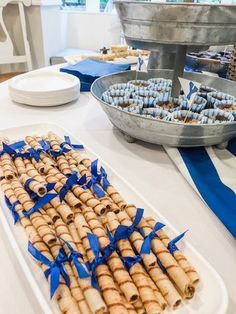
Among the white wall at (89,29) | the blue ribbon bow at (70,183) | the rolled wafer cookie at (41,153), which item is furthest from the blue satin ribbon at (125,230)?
the white wall at (89,29)

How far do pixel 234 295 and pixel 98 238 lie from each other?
0.18m

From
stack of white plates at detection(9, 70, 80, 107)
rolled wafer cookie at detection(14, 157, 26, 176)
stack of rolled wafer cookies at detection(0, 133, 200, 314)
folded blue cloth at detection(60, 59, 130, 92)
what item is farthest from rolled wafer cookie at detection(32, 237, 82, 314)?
folded blue cloth at detection(60, 59, 130, 92)

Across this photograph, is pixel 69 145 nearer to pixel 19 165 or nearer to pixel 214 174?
pixel 19 165

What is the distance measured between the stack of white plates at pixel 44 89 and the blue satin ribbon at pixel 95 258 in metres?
0.59

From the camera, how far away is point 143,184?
1.78 feet

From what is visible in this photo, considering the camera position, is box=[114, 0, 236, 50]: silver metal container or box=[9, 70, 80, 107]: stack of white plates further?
box=[9, 70, 80, 107]: stack of white plates

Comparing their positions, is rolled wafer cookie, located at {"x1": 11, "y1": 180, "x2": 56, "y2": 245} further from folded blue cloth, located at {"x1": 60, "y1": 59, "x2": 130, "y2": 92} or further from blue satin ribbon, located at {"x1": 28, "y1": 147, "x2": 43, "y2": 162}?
folded blue cloth, located at {"x1": 60, "y1": 59, "x2": 130, "y2": 92}

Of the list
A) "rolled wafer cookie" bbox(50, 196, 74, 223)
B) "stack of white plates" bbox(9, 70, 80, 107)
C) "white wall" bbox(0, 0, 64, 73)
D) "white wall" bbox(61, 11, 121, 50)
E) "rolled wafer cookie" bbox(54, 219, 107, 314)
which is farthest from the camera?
"white wall" bbox(61, 11, 121, 50)

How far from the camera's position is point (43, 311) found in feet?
0.95

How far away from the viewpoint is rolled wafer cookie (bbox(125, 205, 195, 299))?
1.05ft

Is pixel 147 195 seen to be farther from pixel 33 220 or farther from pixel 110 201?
pixel 33 220

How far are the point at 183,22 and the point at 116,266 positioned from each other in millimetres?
391

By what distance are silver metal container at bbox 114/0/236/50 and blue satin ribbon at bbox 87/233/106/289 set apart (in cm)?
36

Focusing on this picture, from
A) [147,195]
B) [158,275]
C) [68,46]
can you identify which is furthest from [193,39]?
[68,46]
